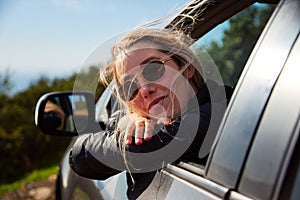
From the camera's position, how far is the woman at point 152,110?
1.45 meters

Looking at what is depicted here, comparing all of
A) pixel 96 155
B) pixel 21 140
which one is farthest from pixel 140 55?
pixel 21 140

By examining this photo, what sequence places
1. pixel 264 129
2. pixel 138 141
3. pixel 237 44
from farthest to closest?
pixel 237 44 < pixel 138 141 < pixel 264 129

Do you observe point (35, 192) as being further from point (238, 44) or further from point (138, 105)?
point (138, 105)

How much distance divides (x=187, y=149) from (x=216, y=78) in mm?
422

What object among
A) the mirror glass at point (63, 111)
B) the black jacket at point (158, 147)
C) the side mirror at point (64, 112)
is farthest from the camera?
the mirror glass at point (63, 111)

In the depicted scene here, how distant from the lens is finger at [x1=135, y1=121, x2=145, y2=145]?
145 cm

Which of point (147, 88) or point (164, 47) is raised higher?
point (164, 47)

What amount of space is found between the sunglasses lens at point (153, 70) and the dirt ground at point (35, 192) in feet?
17.3

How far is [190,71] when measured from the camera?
5.44ft

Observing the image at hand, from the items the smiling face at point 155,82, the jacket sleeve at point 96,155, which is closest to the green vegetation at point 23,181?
the jacket sleeve at point 96,155

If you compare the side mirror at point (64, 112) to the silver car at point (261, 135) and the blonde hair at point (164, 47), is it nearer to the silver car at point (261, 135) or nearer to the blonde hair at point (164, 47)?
the blonde hair at point (164, 47)

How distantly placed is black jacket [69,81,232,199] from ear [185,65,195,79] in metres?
0.07

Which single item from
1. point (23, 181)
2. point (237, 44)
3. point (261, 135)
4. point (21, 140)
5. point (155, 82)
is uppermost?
point (237, 44)

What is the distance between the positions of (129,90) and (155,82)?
115 millimetres
